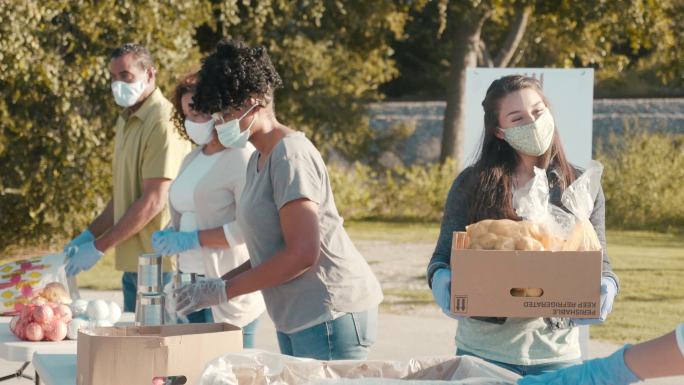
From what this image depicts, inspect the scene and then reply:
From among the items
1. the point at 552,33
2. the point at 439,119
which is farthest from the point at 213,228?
the point at 439,119

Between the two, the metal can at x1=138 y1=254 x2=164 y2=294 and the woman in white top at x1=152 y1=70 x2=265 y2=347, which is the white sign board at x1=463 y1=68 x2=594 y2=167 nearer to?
the woman in white top at x1=152 y1=70 x2=265 y2=347

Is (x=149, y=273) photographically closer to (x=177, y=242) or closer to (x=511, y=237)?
(x=177, y=242)

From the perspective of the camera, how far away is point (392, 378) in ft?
8.37

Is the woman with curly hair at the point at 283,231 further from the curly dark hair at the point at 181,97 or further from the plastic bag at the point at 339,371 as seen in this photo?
the curly dark hair at the point at 181,97

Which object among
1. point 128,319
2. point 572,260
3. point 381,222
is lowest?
point 381,222

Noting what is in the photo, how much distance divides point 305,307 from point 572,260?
2.96 feet

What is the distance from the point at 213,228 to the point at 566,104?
186 cm

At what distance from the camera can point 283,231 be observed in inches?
122

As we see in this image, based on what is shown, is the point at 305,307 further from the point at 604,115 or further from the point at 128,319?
the point at 604,115

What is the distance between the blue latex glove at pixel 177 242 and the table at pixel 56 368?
2.05 feet

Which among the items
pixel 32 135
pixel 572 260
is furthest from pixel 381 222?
pixel 572 260

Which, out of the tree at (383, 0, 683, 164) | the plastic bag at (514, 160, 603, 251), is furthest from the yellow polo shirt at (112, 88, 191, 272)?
the tree at (383, 0, 683, 164)

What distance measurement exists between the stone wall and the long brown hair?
14625 mm

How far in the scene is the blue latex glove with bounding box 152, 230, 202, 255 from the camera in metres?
4.02
